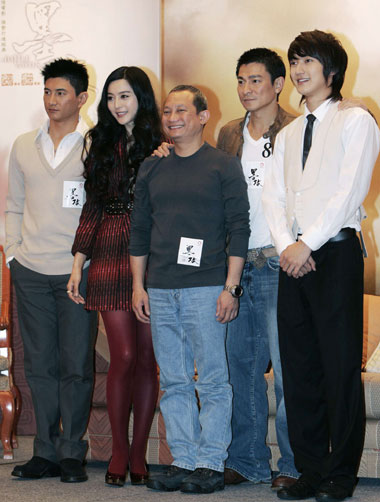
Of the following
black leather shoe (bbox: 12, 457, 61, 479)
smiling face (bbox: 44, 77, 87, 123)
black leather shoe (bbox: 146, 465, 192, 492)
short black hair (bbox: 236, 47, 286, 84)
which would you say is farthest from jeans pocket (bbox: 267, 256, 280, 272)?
black leather shoe (bbox: 12, 457, 61, 479)

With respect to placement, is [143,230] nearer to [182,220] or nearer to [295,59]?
[182,220]

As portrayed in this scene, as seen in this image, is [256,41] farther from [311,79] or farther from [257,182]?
[311,79]

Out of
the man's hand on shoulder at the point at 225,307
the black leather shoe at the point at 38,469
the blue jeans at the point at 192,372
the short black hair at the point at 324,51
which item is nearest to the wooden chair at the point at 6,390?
the black leather shoe at the point at 38,469

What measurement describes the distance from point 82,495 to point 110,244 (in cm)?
88

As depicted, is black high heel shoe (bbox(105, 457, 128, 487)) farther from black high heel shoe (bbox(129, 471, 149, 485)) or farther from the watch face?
the watch face

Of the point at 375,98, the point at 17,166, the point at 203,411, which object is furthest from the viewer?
the point at 375,98

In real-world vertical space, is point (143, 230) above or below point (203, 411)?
above

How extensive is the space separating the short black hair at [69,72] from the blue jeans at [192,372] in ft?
3.05

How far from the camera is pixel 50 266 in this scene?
284 cm

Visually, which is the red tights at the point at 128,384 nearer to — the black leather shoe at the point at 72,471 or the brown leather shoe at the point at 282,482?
the black leather shoe at the point at 72,471

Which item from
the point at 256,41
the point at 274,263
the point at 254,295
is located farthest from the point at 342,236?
the point at 256,41

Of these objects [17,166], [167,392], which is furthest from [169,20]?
[167,392]

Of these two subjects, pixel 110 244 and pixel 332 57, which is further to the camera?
pixel 110 244

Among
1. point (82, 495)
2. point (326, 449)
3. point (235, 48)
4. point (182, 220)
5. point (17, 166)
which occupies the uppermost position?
point (235, 48)
